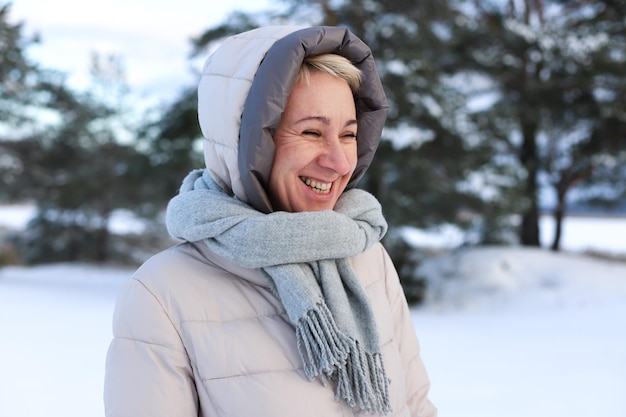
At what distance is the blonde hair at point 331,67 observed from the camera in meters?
1.42

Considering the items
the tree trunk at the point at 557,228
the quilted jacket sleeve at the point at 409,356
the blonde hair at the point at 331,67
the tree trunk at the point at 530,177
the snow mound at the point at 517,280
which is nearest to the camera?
the blonde hair at the point at 331,67

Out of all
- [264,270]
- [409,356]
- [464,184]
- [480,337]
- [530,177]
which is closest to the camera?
[264,270]

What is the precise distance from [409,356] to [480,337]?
16.3 ft

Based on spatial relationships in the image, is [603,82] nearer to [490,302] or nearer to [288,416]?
[490,302]

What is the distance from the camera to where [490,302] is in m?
8.14

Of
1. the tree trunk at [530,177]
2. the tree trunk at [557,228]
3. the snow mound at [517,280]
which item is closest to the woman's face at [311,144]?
the snow mound at [517,280]

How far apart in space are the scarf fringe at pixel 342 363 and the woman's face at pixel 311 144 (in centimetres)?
30

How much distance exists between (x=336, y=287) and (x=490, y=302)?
23.7 ft

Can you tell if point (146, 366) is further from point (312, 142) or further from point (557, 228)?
point (557, 228)

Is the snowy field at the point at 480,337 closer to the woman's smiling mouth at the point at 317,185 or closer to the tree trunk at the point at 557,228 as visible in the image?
the tree trunk at the point at 557,228

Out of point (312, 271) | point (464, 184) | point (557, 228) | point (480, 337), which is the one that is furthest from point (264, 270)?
point (557, 228)

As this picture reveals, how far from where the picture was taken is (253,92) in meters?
1.34

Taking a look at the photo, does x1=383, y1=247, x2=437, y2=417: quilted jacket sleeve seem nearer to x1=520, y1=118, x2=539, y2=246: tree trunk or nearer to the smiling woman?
the smiling woman

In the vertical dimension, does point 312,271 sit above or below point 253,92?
below
